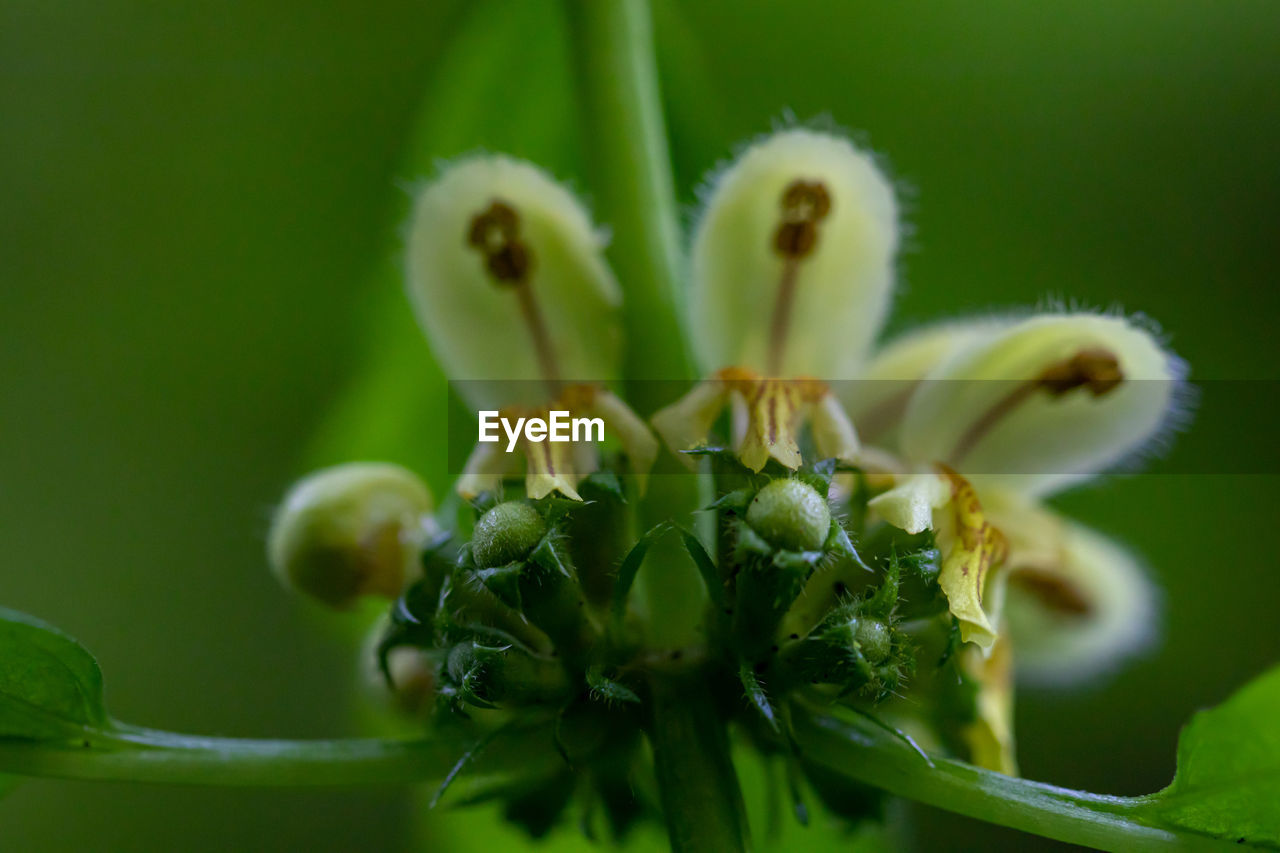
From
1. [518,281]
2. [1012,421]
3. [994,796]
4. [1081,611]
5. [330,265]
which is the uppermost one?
[330,265]

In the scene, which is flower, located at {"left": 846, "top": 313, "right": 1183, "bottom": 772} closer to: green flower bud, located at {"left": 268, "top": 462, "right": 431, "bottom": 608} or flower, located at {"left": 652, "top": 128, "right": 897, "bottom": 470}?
flower, located at {"left": 652, "top": 128, "right": 897, "bottom": 470}

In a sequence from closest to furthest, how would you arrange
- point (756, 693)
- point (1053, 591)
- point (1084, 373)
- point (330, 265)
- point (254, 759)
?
1. point (756, 693)
2. point (254, 759)
3. point (1084, 373)
4. point (1053, 591)
5. point (330, 265)

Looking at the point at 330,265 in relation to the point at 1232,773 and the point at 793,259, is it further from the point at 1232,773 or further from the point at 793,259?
the point at 1232,773

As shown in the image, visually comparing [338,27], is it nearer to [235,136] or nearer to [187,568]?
[235,136]

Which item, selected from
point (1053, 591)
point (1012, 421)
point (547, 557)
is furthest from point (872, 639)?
point (1053, 591)

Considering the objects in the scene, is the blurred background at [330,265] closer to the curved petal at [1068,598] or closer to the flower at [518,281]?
the curved petal at [1068,598]

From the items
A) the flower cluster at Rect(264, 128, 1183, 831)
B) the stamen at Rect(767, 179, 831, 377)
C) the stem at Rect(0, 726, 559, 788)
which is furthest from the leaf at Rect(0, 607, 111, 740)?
the stamen at Rect(767, 179, 831, 377)
